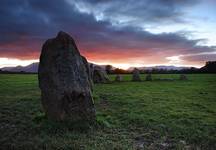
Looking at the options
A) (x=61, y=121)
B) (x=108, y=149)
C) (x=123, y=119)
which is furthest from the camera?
(x=123, y=119)

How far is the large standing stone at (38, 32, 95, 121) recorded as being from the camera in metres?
10.9

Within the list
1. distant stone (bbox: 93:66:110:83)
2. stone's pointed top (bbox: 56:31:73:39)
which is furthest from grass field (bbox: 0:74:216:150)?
distant stone (bbox: 93:66:110:83)

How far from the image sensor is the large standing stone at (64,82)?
35.8 feet

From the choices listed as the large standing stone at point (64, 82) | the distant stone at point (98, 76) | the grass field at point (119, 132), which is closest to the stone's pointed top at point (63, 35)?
the large standing stone at point (64, 82)

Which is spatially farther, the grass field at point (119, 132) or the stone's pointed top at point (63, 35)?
the stone's pointed top at point (63, 35)

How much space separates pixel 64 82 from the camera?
36.2 ft

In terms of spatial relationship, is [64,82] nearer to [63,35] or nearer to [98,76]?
[63,35]

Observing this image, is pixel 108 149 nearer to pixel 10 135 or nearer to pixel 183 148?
pixel 183 148

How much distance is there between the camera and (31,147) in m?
8.48

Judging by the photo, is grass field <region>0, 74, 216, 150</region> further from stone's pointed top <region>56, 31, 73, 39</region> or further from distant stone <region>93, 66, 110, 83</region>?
distant stone <region>93, 66, 110, 83</region>

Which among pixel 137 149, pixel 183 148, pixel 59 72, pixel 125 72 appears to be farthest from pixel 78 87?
pixel 125 72

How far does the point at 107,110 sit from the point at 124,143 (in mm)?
6388

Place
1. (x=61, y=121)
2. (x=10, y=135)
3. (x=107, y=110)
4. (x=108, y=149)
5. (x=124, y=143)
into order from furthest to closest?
(x=107, y=110), (x=61, y=121), (x=10, y=135), (x=124, y=143), (x=108, y=149)

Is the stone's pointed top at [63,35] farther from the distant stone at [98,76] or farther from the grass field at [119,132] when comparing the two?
the distant stone at [98,76]
